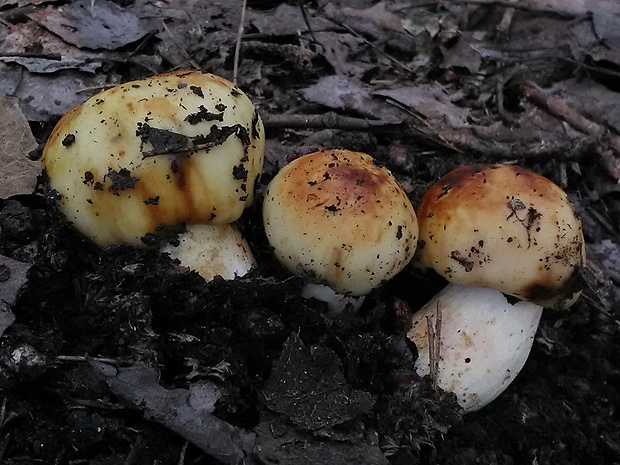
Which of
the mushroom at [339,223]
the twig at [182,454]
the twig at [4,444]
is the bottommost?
the twig at [182,454]

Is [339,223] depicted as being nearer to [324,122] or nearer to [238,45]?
[324,122]

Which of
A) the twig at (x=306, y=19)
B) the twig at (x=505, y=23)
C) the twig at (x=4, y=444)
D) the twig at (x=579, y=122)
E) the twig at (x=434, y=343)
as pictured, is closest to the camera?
the twig at (x=4, y=444)

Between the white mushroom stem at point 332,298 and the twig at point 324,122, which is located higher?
the twig at point 324,122

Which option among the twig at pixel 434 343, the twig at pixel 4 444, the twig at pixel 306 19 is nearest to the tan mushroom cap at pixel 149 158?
the twig at pixel 4 444

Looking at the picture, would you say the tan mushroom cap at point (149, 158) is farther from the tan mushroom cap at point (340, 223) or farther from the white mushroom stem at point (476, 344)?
the white mushroom stem at point (476, 344)

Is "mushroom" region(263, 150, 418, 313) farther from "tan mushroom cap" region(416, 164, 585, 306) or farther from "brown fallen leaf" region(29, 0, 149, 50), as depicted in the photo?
"brown fallen leaf" region(29, 0, 149, 50)

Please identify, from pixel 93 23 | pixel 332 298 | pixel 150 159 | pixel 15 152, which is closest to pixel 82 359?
pixel 150 159

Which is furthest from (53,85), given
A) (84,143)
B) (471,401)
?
(471,401)
